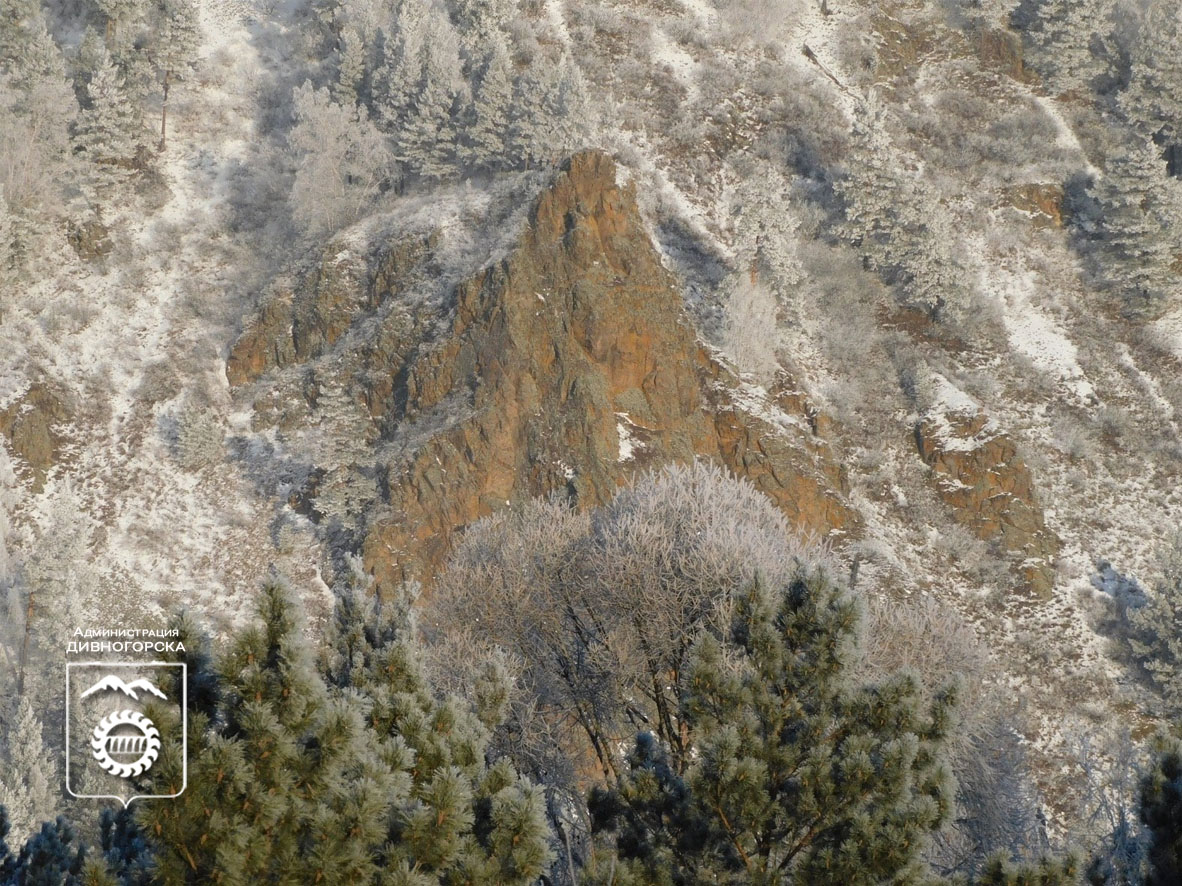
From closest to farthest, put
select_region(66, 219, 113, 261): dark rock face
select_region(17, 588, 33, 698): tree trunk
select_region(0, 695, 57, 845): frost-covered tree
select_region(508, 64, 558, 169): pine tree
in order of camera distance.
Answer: select_region(0, 695, 57, 845): frost-covered tree, select_region(17, 588, 33, 698): tree trunk, select_region(66, 219, 113, 261): dark rock face, select_region(508, 64, 558, 169): pine tree

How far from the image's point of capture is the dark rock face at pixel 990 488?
115ft

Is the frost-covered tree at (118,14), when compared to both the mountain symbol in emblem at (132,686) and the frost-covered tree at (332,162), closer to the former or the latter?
the frost-covered tree at (332,162)

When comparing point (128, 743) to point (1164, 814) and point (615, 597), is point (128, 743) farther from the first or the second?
point (615, 597)

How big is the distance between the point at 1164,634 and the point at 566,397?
18097 mm

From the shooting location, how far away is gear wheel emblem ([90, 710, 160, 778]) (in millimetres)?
7078

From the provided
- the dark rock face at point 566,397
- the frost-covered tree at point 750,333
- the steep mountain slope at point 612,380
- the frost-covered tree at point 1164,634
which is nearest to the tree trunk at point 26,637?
the steep mountain slope at point 612,380

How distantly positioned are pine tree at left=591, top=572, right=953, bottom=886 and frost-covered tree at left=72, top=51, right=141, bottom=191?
136ft

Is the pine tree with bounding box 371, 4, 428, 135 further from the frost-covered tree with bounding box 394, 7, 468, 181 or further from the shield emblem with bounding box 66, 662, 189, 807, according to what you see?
the shield emblem with bounding box 66, 662, 189, 807

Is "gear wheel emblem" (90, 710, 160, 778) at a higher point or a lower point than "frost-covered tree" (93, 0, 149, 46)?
lower

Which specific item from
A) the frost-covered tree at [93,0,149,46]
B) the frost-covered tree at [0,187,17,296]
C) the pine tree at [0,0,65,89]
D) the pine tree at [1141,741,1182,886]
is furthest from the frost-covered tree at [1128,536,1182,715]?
the frost-covered tree at [93,0,149,46]

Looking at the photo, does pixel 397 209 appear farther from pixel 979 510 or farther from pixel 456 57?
pixel 979 510

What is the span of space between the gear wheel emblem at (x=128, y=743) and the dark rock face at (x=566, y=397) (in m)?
24.2

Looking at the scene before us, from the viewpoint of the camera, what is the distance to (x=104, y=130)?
45.6 m

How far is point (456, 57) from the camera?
4750 cm
